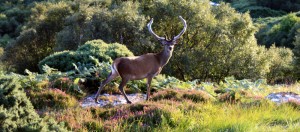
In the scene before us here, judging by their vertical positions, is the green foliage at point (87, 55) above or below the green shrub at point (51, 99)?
above

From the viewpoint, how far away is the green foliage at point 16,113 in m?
5.10

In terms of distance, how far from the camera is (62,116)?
7.25 m

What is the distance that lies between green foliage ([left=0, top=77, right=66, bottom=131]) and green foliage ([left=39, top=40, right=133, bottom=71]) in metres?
8.14

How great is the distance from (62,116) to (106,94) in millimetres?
4170

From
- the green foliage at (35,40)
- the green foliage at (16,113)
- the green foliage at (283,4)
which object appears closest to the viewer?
the green foliage at (16,113)

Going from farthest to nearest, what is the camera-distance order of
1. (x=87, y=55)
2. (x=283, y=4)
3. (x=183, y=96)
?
1. (x=283, y=4)
2. (x=87, y=55)
3. (x=183, y=96)

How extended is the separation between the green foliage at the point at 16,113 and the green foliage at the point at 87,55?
814 cm

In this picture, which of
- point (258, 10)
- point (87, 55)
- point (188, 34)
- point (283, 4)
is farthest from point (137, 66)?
point (283, 4)

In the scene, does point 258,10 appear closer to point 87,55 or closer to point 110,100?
point 87,55

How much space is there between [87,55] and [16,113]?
30.6ft

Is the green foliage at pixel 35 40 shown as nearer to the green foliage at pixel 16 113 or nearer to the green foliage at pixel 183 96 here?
the green foliage at pixel 183 96

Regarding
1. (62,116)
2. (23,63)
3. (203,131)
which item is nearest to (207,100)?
(203,131)

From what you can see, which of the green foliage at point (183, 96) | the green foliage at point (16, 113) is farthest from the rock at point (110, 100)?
the green foliage at point (16, 113)

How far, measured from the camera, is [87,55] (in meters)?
14.6
